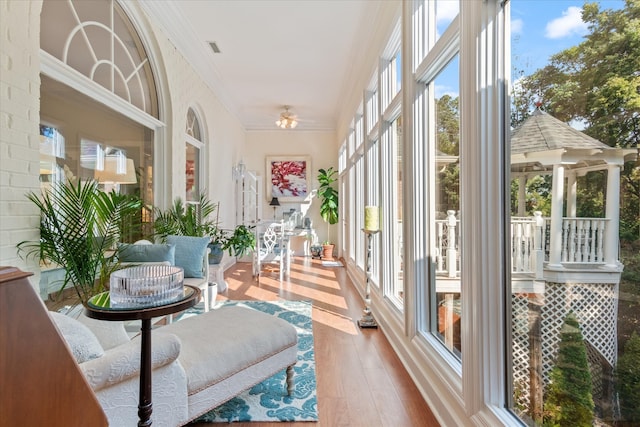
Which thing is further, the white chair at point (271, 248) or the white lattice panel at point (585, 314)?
the white chair at point (271, 248)

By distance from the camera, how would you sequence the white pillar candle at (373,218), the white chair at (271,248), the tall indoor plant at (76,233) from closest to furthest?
the tall indoor plant at (76,233) → the white pillar candle at (373,218) → the white chair at (271,248)

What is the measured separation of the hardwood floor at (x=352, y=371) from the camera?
188cm

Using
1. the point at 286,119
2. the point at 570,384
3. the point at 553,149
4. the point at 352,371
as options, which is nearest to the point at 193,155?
the point at 286,119

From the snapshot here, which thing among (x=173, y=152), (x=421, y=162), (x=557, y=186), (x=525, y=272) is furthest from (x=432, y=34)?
(x=173, y=152)

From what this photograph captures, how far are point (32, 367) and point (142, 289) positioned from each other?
55cm

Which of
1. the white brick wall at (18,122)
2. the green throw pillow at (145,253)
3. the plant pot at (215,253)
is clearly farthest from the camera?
the plant pot at (215,253)

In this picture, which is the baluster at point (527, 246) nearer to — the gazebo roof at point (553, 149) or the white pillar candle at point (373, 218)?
the gazebo roof at point (553, 149)

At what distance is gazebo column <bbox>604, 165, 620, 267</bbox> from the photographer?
942 mm

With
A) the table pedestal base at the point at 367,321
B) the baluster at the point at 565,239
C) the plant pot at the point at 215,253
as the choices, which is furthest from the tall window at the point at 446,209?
the plant pot at the point at 215,253

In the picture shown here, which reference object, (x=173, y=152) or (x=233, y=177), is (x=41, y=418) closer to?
(x=173, y=152)

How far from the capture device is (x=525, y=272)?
133 cm

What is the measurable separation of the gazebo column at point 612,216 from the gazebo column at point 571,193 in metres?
0.11

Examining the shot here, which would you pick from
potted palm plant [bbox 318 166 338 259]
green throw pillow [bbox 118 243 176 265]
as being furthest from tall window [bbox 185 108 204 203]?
potted palm plant [bbox 318 166 338 259]

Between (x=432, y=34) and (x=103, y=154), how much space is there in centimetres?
278
